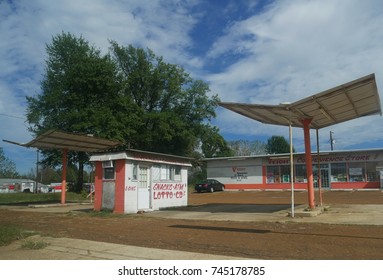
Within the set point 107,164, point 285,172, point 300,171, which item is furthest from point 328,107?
point 285,172

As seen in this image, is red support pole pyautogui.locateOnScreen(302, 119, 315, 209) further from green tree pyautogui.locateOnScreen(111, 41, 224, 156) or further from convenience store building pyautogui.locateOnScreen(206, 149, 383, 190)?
green tree pyautogui.locateOnScreen(111, 41, 224, 156)

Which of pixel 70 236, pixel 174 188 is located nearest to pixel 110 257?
pixel 70 236

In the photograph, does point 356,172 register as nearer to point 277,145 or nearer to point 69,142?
point 69,142

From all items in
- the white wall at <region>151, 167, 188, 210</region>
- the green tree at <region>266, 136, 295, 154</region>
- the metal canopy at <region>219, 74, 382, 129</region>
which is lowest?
the white wall at <region>151, 167, 188, 210</region>

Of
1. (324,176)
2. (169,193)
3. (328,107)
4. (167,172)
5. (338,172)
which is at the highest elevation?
(328,107)

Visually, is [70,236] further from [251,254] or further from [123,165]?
[123,165]

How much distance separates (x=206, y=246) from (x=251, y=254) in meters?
1.40

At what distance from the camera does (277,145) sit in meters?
83.8

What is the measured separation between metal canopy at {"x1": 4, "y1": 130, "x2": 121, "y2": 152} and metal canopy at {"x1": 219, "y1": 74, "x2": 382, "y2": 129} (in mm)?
9754

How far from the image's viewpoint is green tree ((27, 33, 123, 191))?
135ft

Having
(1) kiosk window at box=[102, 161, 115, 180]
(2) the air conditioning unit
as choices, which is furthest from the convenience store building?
(2) the air conditioning unit

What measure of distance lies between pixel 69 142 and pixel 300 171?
2831 cm

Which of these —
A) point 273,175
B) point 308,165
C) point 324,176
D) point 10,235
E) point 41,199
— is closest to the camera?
point 10,235

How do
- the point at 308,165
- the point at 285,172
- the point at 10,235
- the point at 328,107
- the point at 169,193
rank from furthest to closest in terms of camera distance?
the point at 285,172 < the point at 169,193 < the point at 308,165 < the point at 328,107 < the point at 10,235
